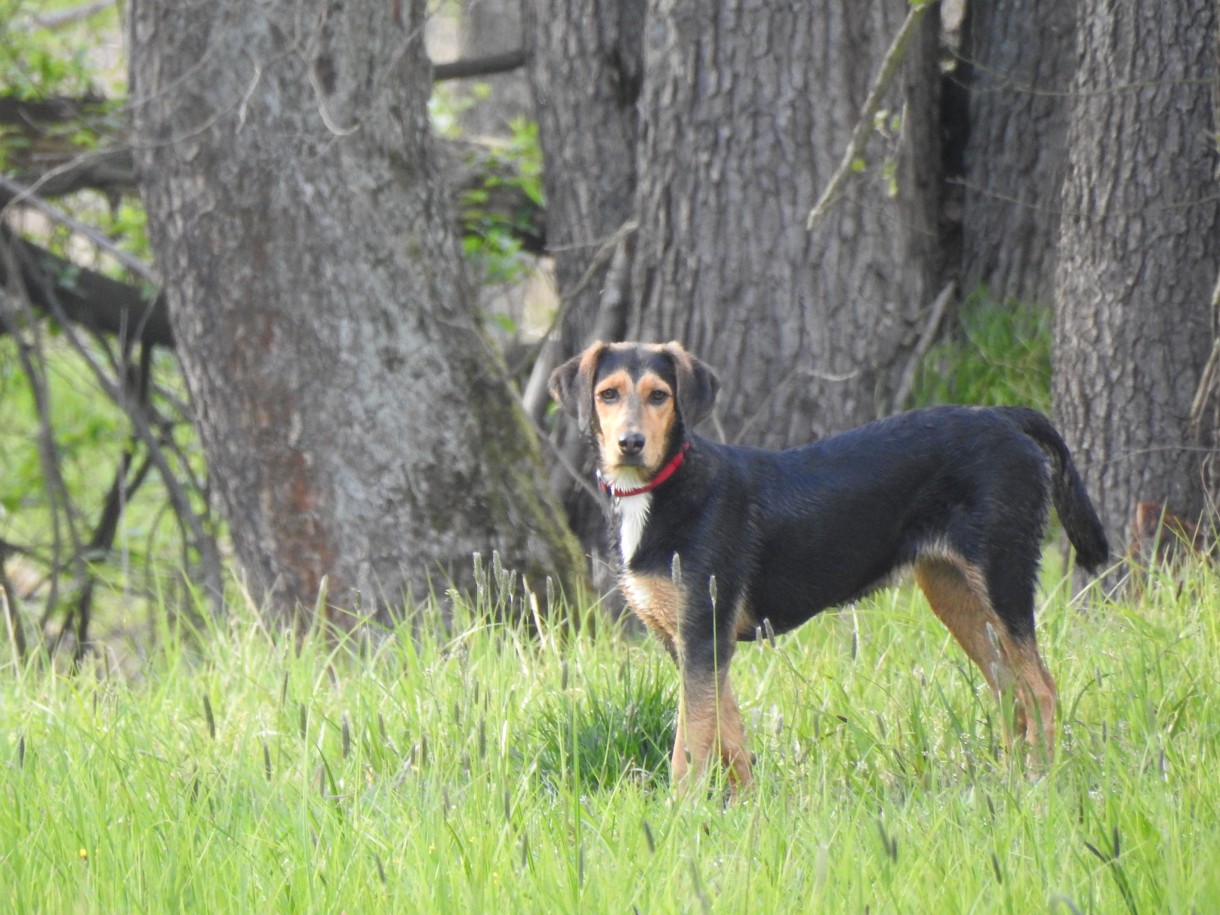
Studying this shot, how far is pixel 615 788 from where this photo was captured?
3.18 metres

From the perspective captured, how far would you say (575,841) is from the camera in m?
3.04

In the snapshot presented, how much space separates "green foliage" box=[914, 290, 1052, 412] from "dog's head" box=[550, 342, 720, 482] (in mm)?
2263

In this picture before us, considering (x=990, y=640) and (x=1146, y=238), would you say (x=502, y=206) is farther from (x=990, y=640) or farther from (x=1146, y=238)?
(x=990, y=640)

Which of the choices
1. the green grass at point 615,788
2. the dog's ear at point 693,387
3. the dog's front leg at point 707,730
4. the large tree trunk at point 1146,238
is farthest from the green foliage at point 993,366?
the dog's front leg at point 707,730

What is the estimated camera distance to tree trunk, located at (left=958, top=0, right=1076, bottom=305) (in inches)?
243

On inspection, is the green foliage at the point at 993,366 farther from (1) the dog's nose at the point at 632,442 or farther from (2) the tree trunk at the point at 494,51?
(2) the tree trunk at the point at 494,51

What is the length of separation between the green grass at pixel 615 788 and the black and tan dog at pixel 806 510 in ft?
0.79

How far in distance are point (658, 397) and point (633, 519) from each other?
13.5 inches

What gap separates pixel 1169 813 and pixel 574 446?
414 centimetres

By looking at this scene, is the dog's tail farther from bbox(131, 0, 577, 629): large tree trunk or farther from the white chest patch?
bbox(131, 0, 577, 629): large tree trunk

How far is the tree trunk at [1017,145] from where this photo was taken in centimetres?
617

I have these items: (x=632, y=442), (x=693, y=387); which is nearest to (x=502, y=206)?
(x=693, y=387)

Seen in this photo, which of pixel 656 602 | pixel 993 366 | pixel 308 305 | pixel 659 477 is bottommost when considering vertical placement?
pixel 656 602

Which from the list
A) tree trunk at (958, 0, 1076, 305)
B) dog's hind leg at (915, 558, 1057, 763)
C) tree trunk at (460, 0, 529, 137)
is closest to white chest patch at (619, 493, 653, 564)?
dog's hind leg at (915, 558, 1057, 763)
